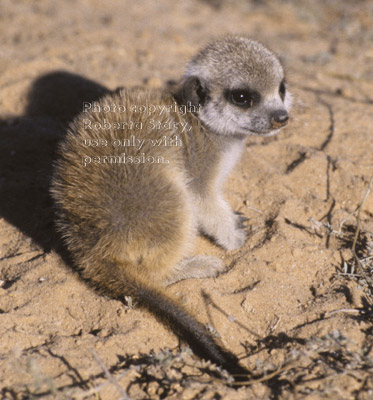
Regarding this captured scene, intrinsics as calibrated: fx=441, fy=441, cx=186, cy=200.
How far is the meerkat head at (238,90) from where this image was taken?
11.5 feet

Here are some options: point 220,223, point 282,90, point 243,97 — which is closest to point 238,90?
point 243,97

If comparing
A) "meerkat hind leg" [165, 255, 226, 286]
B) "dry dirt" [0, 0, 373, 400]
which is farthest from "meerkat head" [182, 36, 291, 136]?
"meerkat hind leg" [165, 255, 226, 286]

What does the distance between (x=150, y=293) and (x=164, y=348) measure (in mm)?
361

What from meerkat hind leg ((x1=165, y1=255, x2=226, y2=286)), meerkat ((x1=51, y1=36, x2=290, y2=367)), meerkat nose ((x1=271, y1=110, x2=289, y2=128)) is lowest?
meerkat hind leg ((x1=165, y1=255, x2=226, y2=286))

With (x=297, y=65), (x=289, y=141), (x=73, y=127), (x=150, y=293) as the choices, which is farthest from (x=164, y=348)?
(x=297, y=65)

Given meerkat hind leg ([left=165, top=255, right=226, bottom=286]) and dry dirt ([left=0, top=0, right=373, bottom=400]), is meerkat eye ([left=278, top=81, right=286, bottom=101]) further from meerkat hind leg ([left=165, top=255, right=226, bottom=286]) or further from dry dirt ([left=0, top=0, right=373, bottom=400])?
meerkat hind leg ([left=165, top=255, right=226, bottom=286])

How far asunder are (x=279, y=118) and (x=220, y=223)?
0.95 meters

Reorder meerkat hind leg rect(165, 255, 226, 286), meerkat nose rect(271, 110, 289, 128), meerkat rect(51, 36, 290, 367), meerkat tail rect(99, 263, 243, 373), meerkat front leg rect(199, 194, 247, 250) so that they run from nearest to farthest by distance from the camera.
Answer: meerkat tail rect(99, 263, 243, 373) < meerkat rect(51, 36, 290, 367) < meerkat hind leg rect(165, 255, 226, 286) < meerkat nose rect(271, 110, 289, 128) < meerkat front leg rect(199, 194, 247, 250)

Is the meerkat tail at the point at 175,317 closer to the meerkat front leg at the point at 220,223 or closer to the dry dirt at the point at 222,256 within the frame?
the dry dirt at the point at 222,256

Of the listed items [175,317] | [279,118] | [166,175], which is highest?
[279,118]

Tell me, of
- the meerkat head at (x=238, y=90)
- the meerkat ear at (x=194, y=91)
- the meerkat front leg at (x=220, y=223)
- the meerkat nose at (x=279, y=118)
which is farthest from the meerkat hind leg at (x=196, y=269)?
the meerkat ear at (x=194, y=91)

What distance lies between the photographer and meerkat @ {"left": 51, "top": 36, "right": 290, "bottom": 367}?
9.62 feet

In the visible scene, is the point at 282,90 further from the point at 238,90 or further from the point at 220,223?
the point at 220,223

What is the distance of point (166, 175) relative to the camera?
10.5ft
